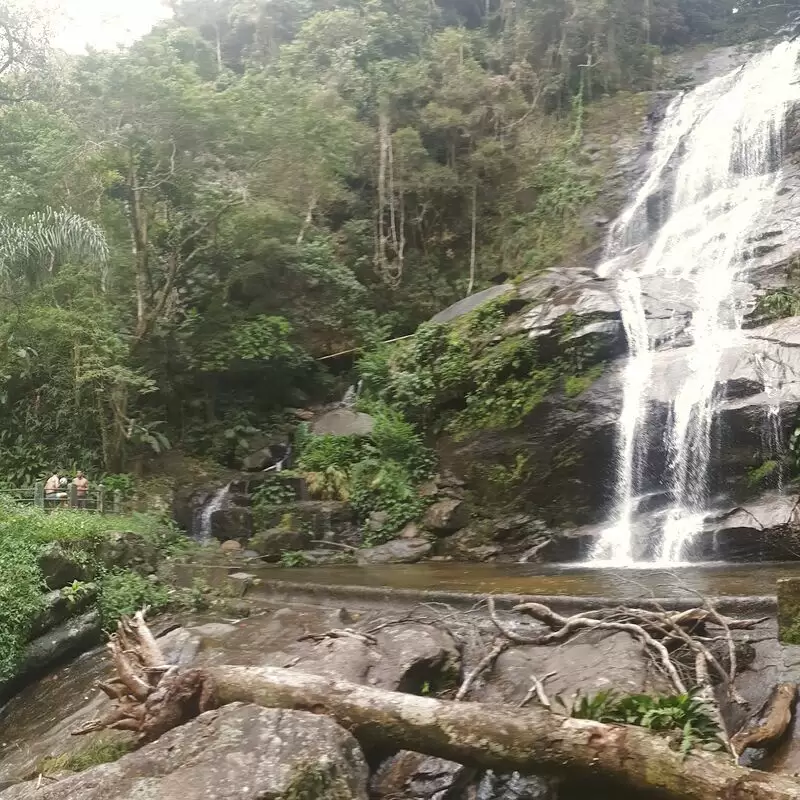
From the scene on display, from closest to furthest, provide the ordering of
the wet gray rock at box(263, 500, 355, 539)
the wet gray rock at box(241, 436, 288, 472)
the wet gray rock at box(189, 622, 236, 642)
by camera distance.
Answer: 1. the wet gray rock at box(189, 622, 236, 642)
2. the wet gray rock at box(263, 500, 355, 539)
3. the wet gray rock at box(241, 436, 288, 472)

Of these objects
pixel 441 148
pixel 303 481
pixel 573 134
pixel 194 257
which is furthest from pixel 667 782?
pixel 573 134

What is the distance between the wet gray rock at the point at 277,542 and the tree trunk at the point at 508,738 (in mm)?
8769

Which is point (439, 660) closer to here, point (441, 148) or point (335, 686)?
point (335, 686)

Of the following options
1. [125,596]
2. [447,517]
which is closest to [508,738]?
[125,596]

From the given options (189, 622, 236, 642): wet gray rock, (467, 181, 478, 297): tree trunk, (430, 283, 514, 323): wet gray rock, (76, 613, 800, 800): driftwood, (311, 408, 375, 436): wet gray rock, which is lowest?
(189, 622, 236, 642): wet gray rock

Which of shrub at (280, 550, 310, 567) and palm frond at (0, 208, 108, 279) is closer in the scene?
shrub at (280, 550, 310, 567)

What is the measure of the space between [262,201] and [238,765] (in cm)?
1577

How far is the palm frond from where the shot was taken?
13008mm

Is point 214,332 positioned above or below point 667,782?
above

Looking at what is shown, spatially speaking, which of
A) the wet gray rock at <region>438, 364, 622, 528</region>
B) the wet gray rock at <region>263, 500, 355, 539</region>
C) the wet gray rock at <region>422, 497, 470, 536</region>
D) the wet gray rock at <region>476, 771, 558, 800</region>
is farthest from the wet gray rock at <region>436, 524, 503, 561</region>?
the wet gray rock at <region>476, 771, 558, 800</region>

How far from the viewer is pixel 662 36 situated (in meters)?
28.3

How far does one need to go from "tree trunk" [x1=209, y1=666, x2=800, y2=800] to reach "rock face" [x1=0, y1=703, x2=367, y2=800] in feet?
0.78

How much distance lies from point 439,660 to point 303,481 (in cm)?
992

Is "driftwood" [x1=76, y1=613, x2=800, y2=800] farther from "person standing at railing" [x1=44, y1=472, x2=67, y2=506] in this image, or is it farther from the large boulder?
"person standing at railing" [x1=44, y1=472, x2=67, y2=506]
